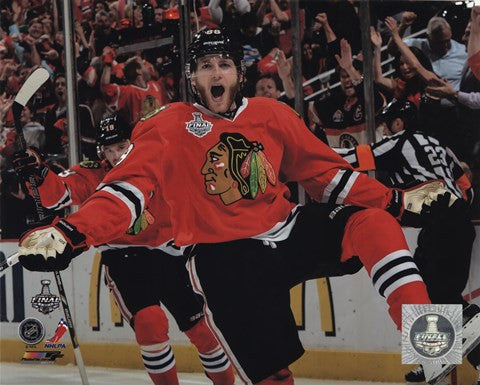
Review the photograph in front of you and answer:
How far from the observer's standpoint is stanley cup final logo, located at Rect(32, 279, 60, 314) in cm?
334

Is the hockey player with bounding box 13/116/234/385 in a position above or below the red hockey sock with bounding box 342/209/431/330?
below

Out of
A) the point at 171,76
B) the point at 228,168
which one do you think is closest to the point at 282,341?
the point at 228,168

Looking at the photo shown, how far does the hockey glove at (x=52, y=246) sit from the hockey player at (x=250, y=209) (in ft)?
0.07

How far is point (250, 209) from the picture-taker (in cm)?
252

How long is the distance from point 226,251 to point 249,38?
106 cm

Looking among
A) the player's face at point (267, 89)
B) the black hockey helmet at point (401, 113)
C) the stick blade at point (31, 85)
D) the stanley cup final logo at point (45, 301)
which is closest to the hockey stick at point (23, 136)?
the stick blade at point (31, 85)

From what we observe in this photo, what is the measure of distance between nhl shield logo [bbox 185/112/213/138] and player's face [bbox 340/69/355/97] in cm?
84

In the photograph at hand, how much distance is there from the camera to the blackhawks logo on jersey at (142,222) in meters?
3.12

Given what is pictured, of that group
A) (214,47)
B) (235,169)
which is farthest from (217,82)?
(235,169)

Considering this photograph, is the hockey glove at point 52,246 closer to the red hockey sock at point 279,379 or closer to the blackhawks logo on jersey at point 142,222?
the red hockey sock at point 279,379

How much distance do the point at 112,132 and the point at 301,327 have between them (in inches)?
37.5

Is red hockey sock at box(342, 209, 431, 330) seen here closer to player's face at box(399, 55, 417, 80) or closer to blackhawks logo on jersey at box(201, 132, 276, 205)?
blackhawks logo on jersey at box(201, 132, 276, 205)
